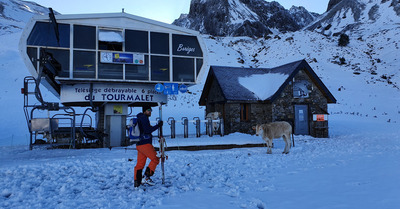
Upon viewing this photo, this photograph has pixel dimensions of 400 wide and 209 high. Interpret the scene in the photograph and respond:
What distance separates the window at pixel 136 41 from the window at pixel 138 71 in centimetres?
57

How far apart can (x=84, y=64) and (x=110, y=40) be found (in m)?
1.84

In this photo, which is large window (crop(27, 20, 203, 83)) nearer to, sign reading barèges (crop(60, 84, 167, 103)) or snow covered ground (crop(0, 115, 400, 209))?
sign reading barèges (crop(60, 84, 167, 103))

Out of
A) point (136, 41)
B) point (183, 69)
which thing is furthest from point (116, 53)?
point (183, 69)

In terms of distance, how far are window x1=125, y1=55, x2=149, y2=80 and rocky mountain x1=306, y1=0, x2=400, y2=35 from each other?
3437 inches

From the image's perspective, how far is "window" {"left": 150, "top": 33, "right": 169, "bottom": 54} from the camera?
15305mm

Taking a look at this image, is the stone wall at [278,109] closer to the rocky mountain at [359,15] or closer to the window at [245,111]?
the window at [245,111]

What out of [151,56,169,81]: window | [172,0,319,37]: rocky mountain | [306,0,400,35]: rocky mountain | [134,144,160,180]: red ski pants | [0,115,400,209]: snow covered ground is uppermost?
[172,0,319,37]: rocky mountain

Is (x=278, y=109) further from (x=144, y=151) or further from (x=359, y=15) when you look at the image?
(x=359, y=15)

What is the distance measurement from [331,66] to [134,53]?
162ft

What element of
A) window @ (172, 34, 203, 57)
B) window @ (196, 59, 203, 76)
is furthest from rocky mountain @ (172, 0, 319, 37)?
window @ (196, 59, 203, 76)

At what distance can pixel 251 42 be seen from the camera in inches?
3078

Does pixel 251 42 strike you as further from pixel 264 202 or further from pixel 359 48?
pixel 264 202

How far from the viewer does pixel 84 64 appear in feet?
46.3

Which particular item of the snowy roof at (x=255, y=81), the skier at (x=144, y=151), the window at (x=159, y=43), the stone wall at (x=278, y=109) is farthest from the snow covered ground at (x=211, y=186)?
the snowy roof at (x=255, y=81)
